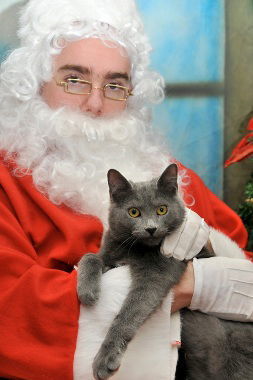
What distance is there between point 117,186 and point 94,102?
1.60 feet

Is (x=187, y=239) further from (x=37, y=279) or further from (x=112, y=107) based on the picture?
(x=112, y=107)

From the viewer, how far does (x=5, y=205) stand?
1570 millimetres

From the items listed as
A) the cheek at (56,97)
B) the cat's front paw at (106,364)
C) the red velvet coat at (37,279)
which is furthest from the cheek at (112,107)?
the cat's front paw at (106,364)

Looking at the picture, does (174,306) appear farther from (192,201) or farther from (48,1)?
(48,1)

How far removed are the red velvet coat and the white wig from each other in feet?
1.28

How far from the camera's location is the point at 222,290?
4.66 feet

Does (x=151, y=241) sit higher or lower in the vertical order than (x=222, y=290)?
higher

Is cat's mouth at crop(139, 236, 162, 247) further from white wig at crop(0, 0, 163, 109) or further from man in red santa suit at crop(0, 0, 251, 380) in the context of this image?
white wig at crop(0, 0, 163, 109)

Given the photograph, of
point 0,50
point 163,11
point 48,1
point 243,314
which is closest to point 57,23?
point 48,1

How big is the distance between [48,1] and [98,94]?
460 mm

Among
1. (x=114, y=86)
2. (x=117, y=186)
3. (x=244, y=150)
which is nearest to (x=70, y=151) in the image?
(x=114, y=86)

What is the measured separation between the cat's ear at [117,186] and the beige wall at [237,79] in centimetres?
120

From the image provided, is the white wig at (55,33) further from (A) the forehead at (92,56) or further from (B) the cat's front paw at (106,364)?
(B) the cat's front paw at (106,364)

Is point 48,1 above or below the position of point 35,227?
above
